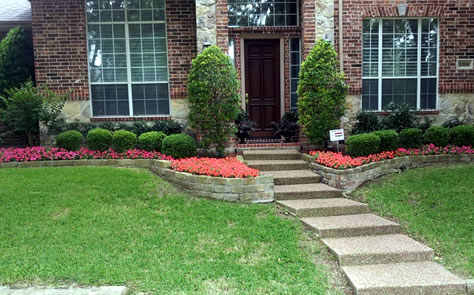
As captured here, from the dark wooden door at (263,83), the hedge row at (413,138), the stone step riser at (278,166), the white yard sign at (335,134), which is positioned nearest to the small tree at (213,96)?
the stone step riser at (278,166)

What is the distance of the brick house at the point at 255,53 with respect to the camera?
30.5 ft

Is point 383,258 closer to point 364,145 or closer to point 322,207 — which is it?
point 322,207

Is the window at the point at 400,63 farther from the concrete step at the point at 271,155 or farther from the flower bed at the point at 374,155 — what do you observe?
the concrete step at the point at 271,155

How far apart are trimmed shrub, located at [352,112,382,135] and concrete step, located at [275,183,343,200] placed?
2.71 metres

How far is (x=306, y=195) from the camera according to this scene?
273 inches

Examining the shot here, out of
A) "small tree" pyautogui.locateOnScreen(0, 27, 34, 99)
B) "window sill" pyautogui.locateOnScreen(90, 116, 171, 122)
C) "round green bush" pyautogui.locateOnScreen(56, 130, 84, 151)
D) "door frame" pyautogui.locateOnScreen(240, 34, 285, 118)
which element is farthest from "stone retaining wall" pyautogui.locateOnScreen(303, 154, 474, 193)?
"small tree" pyautogui.locateOnScreen(0, 27, 34, 99)

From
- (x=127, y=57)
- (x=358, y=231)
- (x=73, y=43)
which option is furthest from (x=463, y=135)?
(x=73, y=43)

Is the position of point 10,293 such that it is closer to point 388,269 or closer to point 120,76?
point 388,269

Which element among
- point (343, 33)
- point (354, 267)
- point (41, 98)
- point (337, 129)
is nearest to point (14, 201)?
point (41, 98)

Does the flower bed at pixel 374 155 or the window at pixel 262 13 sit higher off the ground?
the window at pixel 262 13

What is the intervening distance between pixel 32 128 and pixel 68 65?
165 centimetres

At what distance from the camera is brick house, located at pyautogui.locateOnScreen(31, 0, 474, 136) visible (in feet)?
30.5

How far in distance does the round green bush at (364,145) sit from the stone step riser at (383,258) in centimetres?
329

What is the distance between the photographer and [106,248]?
5.09m
